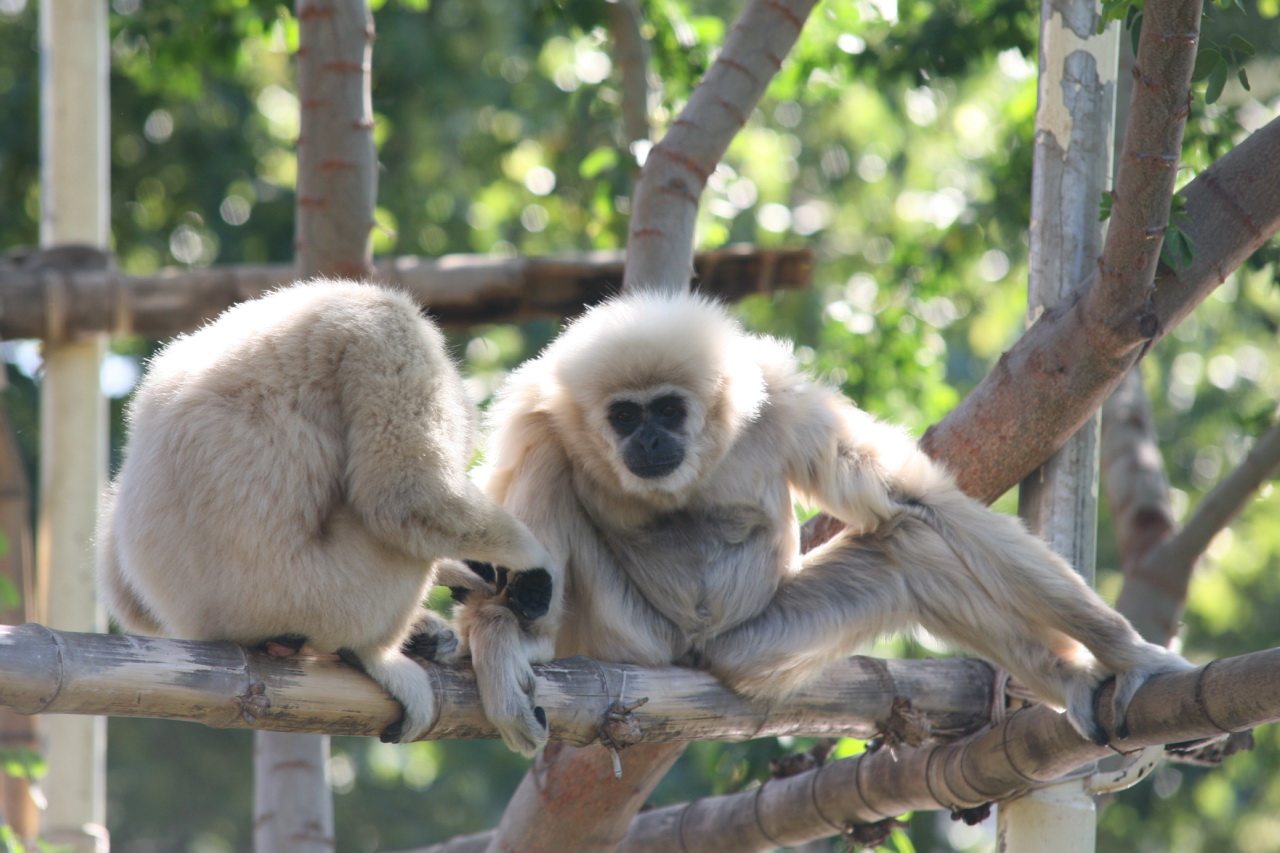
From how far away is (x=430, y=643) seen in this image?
4449 mm

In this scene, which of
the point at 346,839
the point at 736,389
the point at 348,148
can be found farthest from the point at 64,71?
the point at 346,839

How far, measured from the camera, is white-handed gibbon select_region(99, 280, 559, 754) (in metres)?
3.78

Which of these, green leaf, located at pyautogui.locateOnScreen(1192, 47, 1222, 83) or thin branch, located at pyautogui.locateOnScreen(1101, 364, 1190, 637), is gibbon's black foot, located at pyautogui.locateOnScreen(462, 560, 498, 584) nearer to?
green leaf, located at pyautogui.locateOnScreen(1192, 47, 1222, 83)

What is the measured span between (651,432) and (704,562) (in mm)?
598

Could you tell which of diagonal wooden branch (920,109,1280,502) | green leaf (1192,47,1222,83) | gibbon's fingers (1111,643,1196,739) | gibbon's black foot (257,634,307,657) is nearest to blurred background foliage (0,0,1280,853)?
diagonal wooden branch (920,109,1280,502)

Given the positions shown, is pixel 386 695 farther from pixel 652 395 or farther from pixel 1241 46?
pixel 1241 46

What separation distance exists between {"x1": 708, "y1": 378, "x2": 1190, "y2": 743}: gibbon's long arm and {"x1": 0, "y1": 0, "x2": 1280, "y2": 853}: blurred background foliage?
1896 millimetres

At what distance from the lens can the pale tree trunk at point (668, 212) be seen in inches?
211

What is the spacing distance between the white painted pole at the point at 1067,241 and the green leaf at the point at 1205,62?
123 cm

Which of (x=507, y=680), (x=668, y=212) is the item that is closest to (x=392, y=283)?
(x=668, y=212)

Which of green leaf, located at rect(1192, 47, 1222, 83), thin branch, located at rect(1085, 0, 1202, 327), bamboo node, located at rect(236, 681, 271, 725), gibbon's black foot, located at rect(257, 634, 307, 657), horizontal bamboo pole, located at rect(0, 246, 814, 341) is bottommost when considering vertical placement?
bamboo node, located at rect(236, 681, 271, 725)

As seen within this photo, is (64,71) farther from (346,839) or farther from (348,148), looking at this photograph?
(346,839)

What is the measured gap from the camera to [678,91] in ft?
27.0

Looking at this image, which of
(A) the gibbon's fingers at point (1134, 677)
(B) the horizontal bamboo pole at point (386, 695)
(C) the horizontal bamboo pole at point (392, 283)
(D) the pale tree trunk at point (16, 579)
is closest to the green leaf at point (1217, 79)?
(A) the gibbon's fingers at point (1134, 677)
